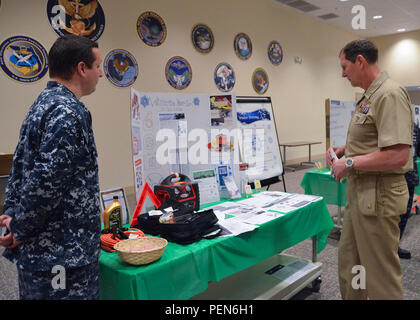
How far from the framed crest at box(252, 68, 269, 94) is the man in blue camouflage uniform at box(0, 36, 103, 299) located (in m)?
6.26

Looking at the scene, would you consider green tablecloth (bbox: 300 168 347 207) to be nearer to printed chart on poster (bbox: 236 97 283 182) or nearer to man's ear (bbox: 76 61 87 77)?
printed chart on poster (bbox: 236 97 283 182)

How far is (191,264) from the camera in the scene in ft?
4.39

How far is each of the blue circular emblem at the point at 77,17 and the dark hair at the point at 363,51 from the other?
3.92 m

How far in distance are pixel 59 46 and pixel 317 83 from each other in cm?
878

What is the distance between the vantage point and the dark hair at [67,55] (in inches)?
43.5

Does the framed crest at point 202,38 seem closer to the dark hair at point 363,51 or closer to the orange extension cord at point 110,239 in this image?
the dark hair at point 363,51

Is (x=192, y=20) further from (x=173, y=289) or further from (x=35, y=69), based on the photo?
(x=173, y=289)

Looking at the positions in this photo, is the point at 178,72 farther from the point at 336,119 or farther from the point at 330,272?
the point at 330,272

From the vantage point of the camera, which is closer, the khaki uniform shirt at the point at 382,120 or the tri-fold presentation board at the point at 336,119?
the khaki uniform shirt at the point at 382,120

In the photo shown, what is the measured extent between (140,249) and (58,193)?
1.31 feet

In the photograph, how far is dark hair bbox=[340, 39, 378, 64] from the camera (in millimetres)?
1590

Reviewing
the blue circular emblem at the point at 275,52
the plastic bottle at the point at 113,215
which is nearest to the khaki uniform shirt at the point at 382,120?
the plastic bottle at the point at 113,215

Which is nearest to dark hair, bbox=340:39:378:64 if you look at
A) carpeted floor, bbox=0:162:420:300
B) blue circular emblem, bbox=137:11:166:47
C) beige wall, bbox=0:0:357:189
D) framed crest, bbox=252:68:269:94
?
carpeted floor, bbox=0:162:420:300

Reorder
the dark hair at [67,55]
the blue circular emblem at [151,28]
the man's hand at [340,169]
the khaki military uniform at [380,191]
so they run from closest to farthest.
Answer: the dark hair at [67,55]
the khaki military uniform at [380,191]
the man's hand at [340,169]
the blue circular emblem at [151,28]
